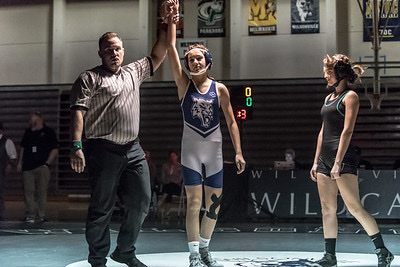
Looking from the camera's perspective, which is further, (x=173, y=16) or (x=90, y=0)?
(x=90, y=0)

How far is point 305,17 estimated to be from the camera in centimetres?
1548

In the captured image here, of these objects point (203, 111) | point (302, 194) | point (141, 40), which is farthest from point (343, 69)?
point (141, 40)

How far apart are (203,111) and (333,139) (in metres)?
1.12

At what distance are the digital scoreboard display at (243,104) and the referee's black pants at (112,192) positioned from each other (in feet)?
21.6

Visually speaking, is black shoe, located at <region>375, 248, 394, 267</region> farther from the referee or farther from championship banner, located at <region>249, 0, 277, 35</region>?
championship banner, located at <region>249, 0, 277, 35</region>

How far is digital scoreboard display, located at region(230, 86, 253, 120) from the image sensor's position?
1109 cm

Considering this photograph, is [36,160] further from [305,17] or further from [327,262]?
[305,17]

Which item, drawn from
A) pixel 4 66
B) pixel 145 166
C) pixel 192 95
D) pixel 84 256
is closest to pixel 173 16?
pixel 192 95

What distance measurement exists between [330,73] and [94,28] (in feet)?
41.8

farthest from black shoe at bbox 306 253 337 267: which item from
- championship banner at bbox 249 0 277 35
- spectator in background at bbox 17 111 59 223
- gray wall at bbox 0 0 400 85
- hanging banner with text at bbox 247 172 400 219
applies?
championship banner at bbox 249 0 277 35

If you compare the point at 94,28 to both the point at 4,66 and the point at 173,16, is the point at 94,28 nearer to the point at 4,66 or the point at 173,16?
the point at 4,66

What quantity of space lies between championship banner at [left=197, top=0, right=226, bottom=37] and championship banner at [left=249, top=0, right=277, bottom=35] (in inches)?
32.3

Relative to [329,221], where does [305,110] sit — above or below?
above

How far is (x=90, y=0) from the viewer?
1684cm
